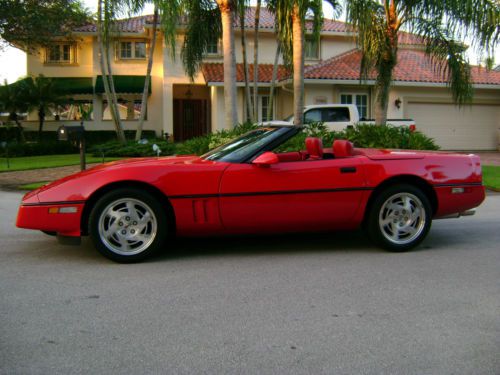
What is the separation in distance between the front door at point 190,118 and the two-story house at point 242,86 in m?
0.05

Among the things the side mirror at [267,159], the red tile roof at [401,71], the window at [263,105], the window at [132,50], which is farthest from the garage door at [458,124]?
the side mirror at [267,159]

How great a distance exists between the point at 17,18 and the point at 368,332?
822 inches

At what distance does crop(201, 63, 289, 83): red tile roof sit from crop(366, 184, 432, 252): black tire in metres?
17.7

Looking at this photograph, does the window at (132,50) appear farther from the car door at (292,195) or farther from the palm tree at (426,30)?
the car door at (292,195)

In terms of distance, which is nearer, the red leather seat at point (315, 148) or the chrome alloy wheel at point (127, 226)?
the chrome alloy wheel at point (127, 226)

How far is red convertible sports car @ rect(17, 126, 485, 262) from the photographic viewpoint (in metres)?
5.21

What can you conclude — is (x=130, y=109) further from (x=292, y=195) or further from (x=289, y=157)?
(x=292, y=195)

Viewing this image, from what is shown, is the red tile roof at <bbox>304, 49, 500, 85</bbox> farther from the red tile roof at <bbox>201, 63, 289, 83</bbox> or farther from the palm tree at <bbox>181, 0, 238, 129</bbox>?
the palm tree at <bbox>181, 0, 238, 129</bbox>

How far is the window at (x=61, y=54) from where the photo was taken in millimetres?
27641

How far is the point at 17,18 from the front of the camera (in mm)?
20781

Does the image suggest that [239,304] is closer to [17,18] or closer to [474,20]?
[474,20]

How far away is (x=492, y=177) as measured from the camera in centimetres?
1355

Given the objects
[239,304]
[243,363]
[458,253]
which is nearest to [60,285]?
[239,304]

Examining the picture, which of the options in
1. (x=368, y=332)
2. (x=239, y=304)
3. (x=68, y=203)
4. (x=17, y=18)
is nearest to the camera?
(x=368, y=332)
